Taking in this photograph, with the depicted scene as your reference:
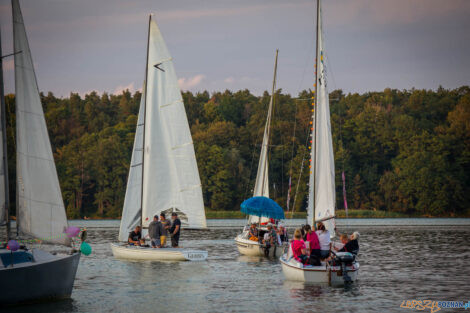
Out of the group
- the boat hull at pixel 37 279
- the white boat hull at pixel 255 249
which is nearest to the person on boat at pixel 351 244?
the boat hull at pixel 37 279

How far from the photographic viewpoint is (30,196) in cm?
1948

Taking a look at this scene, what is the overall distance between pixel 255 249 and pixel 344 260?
1319 centimetres

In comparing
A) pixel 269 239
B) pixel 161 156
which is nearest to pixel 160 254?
pixel 161 156

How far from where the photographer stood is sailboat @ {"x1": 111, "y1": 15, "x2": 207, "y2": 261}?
33.6m

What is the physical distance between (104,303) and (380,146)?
101616mm

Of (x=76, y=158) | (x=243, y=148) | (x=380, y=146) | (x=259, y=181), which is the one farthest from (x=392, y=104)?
(x=259, y=181)

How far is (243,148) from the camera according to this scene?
11812 cm

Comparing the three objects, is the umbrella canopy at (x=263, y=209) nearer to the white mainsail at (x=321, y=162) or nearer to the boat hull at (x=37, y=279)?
the white mainsail at (x=321, y=162)

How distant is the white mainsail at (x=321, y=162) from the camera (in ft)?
91.0

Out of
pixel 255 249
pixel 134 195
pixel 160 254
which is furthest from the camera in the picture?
pixel 255 249

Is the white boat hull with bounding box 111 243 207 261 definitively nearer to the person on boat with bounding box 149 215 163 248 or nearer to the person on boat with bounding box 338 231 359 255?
the person on boat with bounding box 149 215 163 248

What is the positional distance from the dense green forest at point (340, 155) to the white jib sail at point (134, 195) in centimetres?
7049

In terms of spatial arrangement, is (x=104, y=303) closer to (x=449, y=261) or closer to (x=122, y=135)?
(x=449, y=261)

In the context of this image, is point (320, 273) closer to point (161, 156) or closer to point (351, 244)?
point (351, 244)
